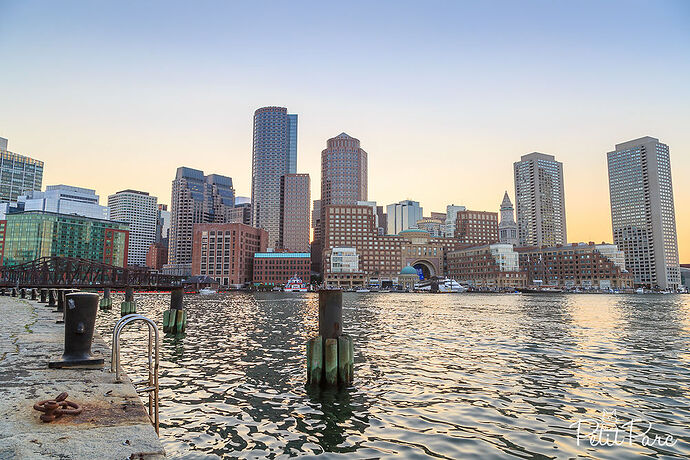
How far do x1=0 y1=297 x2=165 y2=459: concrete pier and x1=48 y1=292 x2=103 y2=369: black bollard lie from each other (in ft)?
1.88

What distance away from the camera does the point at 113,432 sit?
875cm

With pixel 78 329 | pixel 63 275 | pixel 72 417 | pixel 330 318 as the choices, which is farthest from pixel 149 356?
pixel 63 275

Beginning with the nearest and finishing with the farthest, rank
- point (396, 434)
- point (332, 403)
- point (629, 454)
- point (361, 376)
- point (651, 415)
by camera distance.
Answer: point (629, 454), point (396, 434), point (651, 415), point (332, 403), point (361, 376)

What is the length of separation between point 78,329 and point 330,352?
10.4 m

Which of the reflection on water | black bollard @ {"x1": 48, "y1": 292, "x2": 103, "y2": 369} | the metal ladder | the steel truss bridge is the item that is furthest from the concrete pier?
the steel truss bridge

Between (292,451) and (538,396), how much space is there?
453 inches

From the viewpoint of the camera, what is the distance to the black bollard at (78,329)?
1466cm

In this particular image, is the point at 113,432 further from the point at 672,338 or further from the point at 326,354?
the point at 672,338

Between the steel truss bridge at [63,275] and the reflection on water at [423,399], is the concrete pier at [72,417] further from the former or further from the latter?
the steel truss bridge at [63,275]

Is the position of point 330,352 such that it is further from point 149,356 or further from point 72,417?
point 72,417

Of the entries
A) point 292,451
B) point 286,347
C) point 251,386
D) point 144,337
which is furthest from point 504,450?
point 144,337

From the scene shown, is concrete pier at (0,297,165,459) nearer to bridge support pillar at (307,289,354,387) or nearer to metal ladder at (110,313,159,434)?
metal ladder at (110,313,159,434)

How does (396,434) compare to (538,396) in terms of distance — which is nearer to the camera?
(396,434)

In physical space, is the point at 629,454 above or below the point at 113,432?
below
